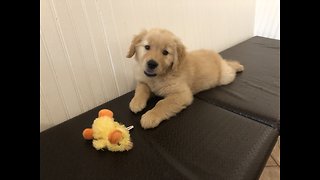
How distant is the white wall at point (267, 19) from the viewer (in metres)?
2.45

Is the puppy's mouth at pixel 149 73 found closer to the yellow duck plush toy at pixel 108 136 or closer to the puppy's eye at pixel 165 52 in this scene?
the puppy's eye at pixel 165 52

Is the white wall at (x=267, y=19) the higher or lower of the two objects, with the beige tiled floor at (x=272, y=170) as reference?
higher

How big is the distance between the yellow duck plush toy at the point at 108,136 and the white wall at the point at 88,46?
1.02 ft

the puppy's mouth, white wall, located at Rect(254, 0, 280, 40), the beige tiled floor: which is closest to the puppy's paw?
the puppy's mouth

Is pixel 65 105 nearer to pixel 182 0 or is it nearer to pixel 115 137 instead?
pixel 115 137

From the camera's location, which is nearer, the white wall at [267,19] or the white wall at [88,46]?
the white wall at [88,46]

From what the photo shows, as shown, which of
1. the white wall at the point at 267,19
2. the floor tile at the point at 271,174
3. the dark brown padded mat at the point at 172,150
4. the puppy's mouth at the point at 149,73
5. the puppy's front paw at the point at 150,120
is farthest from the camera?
the white wall at the point at 267,19

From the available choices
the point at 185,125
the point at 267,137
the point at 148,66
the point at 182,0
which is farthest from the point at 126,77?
the point at 267,137

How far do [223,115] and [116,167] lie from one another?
23.7 inches

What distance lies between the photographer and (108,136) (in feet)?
3.37

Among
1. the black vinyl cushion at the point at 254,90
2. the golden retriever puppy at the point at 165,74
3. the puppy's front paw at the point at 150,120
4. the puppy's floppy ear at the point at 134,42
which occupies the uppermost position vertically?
the puppy's floppy ear at the point at 134,42

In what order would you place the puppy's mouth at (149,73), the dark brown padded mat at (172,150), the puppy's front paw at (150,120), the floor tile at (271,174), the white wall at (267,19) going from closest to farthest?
the dark brown padded mat at (172,150) < the puppy's front paw at (150,120) < the puppy's mouth at (149,73) < the floor tile at (271,174) < the white wall at (267,19)

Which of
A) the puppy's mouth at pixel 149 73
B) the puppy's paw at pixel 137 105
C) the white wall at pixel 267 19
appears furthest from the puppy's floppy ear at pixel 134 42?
the white wall at pixel 267 19

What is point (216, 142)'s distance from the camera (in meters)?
1.08
